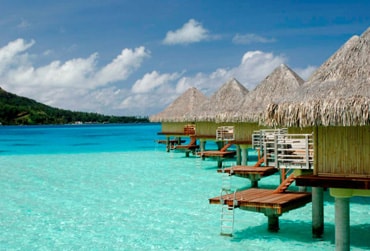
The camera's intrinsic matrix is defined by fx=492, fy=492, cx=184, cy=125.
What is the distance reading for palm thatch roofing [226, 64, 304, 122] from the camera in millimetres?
20016

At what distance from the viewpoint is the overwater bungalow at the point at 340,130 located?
302 inches

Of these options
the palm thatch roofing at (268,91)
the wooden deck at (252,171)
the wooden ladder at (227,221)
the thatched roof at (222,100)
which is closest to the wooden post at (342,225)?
the wooden ladder at (227,221)

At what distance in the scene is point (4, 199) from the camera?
638 inches

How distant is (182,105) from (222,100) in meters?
8.61

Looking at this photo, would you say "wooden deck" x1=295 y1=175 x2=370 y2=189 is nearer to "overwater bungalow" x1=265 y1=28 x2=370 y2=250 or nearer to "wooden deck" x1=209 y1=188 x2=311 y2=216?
"overwater bungalow" x1=265 y1=28 x2=370 y2=250

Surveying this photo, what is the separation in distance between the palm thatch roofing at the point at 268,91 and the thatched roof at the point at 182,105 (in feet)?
38.7

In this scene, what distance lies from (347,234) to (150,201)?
821 cm

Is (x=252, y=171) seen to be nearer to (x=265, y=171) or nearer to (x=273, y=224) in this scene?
(x=265, y=171)

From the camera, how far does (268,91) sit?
67.2ft

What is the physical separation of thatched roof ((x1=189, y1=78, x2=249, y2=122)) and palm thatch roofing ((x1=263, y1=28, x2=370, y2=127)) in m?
15.0

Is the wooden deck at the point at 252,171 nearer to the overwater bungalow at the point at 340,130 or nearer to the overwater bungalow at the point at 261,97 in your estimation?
the overwater bungalow at the point at 261,97

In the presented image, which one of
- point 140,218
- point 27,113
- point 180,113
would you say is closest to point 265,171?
point 140,218

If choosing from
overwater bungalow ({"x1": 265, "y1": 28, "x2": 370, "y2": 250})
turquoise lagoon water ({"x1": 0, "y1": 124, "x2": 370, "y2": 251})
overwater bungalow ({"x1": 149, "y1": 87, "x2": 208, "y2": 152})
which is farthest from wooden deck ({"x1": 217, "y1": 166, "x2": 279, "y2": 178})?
overwater bungalow ({"x1": 149, "y1": 87, "x2": 208, "y2": 152})

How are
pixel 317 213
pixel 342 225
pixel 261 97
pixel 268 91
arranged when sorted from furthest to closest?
1. pixel 268 91
2. pixel 261 97
3. pixel 317 213
4. pixel 342 225
